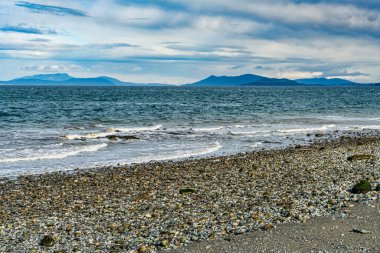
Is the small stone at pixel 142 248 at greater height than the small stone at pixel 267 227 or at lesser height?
lesser

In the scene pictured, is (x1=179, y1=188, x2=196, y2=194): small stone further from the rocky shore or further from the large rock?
the large rock

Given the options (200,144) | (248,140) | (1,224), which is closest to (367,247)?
(1,224)

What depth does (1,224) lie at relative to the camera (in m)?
11.1

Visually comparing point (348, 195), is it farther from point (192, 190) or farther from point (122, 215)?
point (122, 215)

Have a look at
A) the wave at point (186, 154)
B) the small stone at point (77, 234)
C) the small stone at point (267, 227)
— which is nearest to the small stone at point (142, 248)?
the small stone at point (77, 234)

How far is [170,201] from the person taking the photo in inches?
514

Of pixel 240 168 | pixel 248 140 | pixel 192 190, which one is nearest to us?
pixel 192 190

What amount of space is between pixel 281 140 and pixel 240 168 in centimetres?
1308

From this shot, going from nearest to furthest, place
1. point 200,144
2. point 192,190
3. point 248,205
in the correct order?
point 248,205 < point 192,190 < point 200,144

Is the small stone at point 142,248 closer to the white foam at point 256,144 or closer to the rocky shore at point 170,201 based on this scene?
the rocky shore at point 170,201

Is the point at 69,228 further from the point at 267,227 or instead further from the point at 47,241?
the point at 267,227

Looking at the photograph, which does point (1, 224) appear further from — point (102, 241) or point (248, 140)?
point (248, 140)

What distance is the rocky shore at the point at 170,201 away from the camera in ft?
32.3

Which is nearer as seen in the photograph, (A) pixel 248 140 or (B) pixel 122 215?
(B) pixel 122 215
